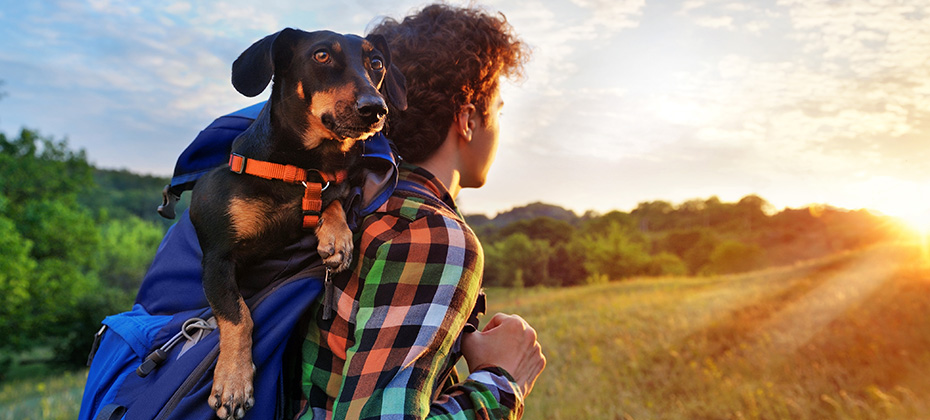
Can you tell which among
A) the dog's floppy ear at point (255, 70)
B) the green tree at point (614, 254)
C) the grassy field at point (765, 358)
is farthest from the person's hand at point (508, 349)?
the green tree at point (614, 254)

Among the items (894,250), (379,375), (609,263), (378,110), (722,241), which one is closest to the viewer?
(379,375)

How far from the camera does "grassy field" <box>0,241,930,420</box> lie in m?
8.13

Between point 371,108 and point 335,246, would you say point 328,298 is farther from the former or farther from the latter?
point 371,108

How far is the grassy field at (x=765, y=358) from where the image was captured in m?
8.13

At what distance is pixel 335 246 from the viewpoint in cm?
220

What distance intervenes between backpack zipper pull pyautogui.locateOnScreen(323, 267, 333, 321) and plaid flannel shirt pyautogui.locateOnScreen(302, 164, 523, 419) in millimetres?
23

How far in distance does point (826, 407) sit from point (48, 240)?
3670cm

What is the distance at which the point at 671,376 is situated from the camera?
A: 9.61 meters

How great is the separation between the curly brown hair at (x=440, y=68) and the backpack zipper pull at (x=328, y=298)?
0.82 meters

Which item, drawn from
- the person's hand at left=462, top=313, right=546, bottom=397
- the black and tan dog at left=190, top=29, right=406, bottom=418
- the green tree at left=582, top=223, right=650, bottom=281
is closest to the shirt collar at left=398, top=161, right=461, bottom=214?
the black and tan dog at left=190, top=29, right=406, bottom=418

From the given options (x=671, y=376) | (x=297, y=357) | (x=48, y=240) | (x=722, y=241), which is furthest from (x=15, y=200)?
(x=722, y=241)

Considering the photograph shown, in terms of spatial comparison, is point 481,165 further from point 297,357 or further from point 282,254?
point 297,357

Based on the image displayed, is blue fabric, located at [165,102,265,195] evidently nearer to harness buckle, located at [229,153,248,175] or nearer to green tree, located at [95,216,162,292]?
harness buckle, located at [229,153,248,175]

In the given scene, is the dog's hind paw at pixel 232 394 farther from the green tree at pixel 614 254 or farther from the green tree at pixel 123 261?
the green tree at pixel 123 261
